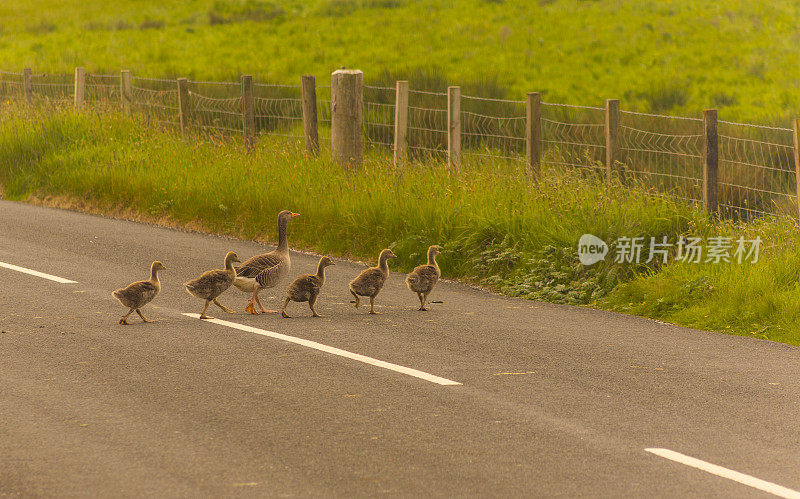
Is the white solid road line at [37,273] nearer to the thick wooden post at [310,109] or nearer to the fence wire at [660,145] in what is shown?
the thick wooden post at [310,109]

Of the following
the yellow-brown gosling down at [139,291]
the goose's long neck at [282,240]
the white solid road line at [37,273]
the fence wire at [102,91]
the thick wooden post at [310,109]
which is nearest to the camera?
the yellow-brown gosling down at [139,291]

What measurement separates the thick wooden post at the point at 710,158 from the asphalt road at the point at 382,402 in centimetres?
326

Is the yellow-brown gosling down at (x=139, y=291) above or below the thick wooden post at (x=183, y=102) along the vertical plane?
below

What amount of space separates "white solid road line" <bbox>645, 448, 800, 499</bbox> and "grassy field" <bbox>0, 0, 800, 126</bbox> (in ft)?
72.3

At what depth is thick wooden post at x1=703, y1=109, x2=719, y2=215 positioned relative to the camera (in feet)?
38.9

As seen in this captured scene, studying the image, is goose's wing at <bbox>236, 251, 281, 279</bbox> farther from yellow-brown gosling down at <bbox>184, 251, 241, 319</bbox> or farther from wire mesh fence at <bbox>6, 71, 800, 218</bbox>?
wire mesh fence at <bbox>6, 71, 800, 218</bbox>

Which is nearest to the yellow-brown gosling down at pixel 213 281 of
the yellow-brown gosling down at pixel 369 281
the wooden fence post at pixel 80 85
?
the yellow-brown gosling down at pixel 369 281

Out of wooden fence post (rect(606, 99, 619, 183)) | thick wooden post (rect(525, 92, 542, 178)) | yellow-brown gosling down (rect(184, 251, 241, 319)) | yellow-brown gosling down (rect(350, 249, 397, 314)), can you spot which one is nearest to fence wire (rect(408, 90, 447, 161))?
thick wooden post (rect(525, 92, 542, 178))

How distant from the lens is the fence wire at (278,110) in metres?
23.4

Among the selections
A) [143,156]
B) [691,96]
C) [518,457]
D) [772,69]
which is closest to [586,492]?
[518,457]

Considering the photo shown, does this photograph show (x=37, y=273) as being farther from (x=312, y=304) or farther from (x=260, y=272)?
(x=312, y=304)

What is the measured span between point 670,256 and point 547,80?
84.3 ft

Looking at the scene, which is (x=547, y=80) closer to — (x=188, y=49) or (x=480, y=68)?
(x=480, y=68)

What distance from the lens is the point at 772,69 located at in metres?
35.9
